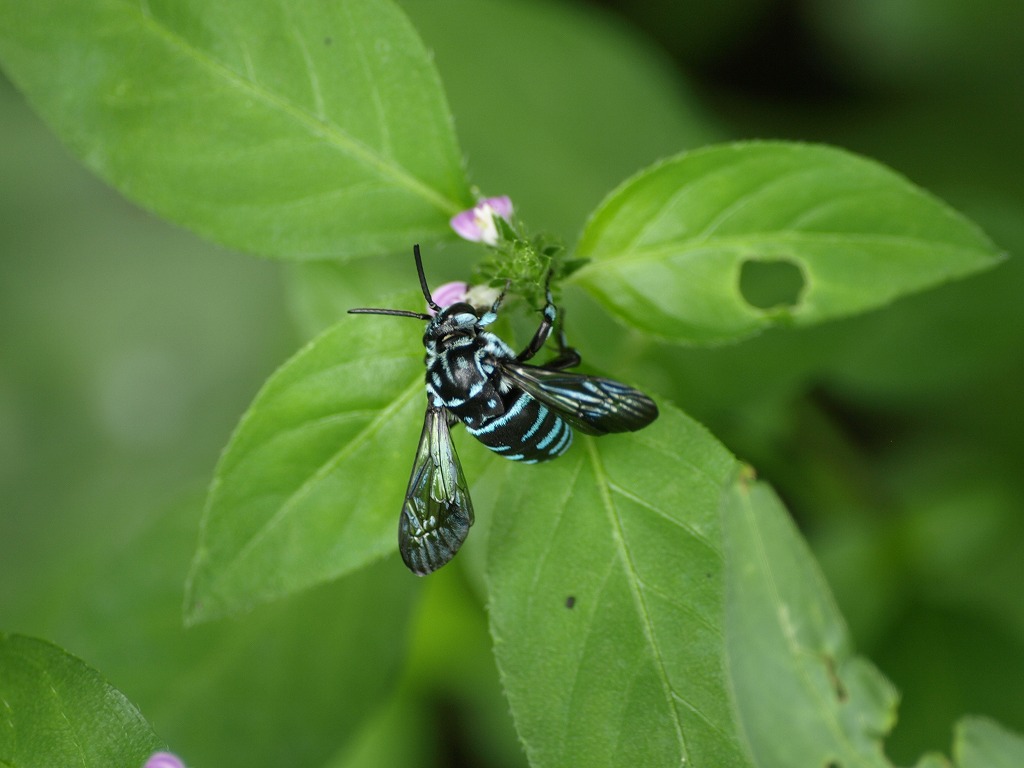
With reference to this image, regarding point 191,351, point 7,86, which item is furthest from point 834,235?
point 7,86

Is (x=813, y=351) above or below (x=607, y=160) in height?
below

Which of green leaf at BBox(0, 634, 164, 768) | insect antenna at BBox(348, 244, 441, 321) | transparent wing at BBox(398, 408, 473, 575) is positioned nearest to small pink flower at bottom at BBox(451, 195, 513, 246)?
insect antenna at BBox(348, 244, 441, 321)

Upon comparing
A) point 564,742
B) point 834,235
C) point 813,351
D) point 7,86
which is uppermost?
point 7,86

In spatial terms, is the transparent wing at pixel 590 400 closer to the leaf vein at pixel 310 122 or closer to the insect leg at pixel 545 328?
the insect leg at pixel 545 328

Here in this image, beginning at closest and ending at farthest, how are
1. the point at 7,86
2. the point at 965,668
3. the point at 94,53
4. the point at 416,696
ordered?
the point at 94,53 < the point at 965,668 < the point at 416,696 < the point at 7,86

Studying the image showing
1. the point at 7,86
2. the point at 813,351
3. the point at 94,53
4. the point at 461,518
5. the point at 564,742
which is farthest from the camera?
the point at 7,86

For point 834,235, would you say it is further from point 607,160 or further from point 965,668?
point 965,668

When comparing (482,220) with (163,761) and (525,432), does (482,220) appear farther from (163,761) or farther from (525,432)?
(163,761)

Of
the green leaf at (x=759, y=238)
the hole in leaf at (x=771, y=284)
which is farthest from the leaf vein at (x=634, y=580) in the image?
the hole in leaf at (x=771, y=284)
